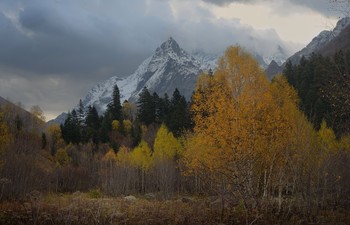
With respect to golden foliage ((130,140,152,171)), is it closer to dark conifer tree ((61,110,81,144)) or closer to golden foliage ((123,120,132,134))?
dark conifer tree ((61,110,81,144))

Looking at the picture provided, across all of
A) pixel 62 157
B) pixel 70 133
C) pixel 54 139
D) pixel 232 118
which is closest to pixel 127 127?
pixel 70 133

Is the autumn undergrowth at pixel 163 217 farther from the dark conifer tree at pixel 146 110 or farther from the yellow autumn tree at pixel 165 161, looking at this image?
the dark conifer tree at pixel 146 110

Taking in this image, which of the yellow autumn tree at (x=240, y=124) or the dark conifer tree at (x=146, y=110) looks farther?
the dark conifer tree at (x=146, y=110)

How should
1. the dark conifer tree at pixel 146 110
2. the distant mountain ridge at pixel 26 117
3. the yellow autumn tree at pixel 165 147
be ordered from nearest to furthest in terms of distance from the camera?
1. the yellow autumn tree at pixel 165 147
2. the dark conifer tree at pixel 146 110
3. the distant mountain ridge at pixel 26 117

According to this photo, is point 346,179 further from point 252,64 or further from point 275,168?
point 252,64

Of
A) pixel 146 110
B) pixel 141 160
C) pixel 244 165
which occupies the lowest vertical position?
pixel 244 165

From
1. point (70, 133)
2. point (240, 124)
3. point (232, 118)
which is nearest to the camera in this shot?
point (240, 124)

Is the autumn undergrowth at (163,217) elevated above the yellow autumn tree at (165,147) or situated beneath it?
situated beneath

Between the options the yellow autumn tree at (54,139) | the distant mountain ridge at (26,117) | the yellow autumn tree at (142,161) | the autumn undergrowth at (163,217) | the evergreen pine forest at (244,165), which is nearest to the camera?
the autumn undergrowth at (163,217)

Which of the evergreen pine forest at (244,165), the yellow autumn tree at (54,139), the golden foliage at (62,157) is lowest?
the evergreen pine forest at (244,165)

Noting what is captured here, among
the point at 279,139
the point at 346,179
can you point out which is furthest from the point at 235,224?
the point at 346,179

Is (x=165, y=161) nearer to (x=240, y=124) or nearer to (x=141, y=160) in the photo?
(x=141, y=160)

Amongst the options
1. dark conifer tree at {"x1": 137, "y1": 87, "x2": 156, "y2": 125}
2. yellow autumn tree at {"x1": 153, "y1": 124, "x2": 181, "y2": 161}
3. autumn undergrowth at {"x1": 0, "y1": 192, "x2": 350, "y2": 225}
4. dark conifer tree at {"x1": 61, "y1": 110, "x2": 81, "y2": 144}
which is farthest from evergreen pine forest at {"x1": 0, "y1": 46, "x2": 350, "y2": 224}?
dark conifer tree at {"x1": 137, "y1": 87, "x2": 156, "y2": 125}

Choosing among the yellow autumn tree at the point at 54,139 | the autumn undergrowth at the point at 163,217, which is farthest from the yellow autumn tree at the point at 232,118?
the yellow autumn tree at the point at 54,139
